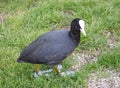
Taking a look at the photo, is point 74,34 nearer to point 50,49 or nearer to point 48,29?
point 50,49

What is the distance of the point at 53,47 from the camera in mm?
3318

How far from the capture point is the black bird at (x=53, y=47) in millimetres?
3318

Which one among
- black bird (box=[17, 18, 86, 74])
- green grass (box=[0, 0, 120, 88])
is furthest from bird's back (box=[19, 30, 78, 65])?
green grass (box=[0, 0, 120, 88])

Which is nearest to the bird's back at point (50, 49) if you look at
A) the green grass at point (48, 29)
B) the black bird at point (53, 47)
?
the black bird at point (53, 47)

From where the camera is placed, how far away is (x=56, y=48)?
3.31m

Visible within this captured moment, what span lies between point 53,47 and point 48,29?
104cm

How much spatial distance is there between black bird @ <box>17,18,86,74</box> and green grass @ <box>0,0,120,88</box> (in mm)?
273

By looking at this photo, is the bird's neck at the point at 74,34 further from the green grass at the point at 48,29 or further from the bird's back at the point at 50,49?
A: the green grass at the point at 48,29

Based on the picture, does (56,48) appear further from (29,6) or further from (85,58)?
(29,6)

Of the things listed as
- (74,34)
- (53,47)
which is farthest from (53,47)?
(74,34)

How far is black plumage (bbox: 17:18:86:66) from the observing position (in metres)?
3.32

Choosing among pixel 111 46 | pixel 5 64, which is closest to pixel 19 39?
pixel 5 64

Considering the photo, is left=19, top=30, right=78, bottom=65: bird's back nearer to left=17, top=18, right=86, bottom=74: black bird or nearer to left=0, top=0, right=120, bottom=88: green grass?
left=17, top=18, right=86, bottom=74: black bird

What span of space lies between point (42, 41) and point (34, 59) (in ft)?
0.65
